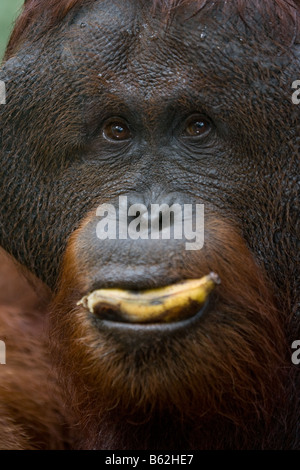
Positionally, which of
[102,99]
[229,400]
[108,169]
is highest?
[102,99]

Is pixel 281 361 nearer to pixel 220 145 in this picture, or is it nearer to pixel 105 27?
pixel 220 145

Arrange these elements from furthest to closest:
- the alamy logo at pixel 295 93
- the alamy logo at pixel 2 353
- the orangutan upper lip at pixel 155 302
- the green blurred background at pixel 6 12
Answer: the green blurred background at pixel 6 12 < the alamy logo at pixel 2 353 < the alamy logo at pixel 295 93 < the orangutan upper lip at pixel 155 302

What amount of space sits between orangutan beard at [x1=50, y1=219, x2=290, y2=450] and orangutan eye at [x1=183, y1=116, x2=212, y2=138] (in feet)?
0.92

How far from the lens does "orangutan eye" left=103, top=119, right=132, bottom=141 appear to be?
7.09 ft

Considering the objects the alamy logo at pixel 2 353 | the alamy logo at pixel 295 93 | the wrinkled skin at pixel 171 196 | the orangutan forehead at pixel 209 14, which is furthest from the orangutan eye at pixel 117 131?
the alamy logo at pixel 2 353

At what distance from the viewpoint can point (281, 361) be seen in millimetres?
2137

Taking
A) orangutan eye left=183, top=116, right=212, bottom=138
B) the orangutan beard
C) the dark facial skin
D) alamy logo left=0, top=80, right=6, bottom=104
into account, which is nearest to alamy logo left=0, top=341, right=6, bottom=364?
the orangutan beard

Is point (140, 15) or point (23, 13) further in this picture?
point (23, 13)

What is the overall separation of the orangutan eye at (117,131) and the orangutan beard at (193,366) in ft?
1.19

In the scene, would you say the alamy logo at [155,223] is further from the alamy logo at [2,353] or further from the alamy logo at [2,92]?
the alamy logo at [2,353]

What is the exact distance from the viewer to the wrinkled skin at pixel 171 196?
1.91 metres

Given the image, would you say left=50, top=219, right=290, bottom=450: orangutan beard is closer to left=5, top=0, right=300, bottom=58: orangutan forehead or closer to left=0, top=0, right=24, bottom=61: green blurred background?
left=5, top=0, right=300, bottom=58: orangutan forehead
